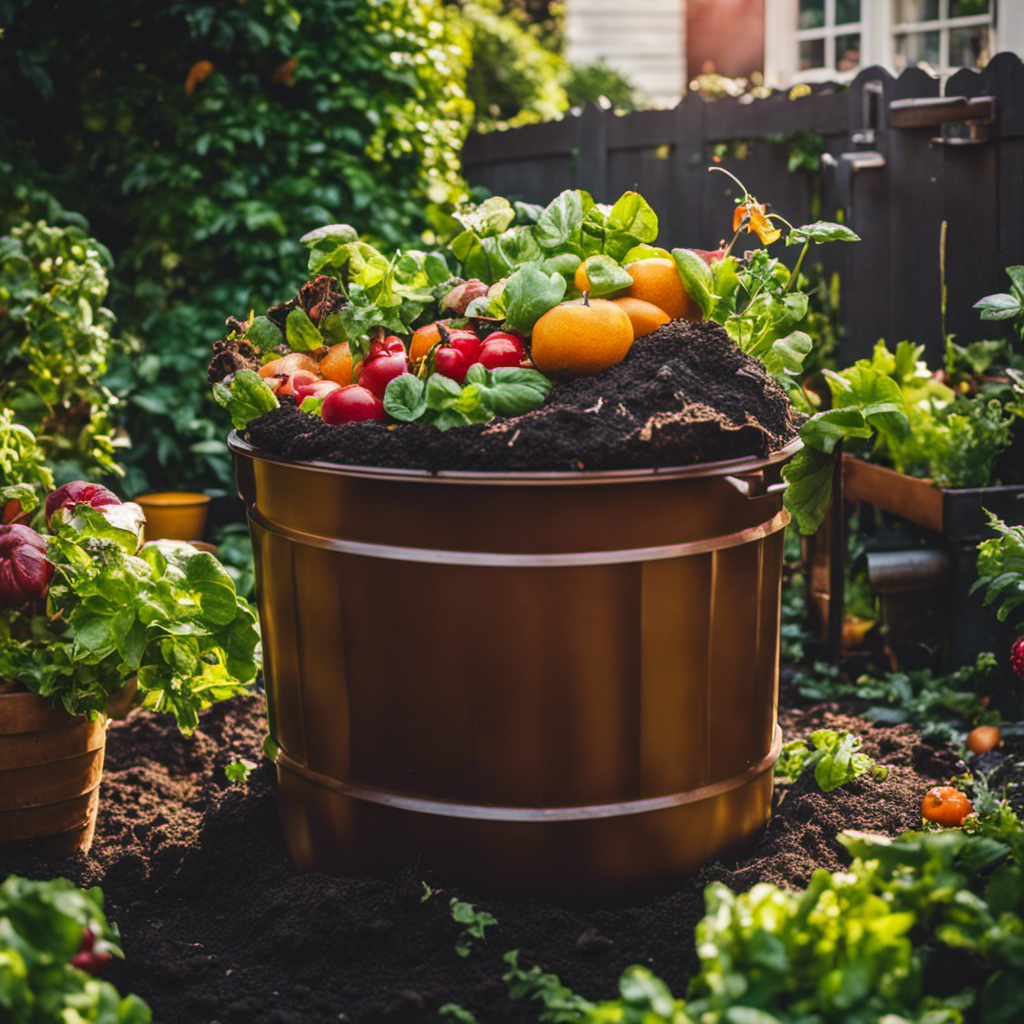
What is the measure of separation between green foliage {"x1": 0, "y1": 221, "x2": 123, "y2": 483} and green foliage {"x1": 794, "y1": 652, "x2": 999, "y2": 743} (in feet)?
8.18

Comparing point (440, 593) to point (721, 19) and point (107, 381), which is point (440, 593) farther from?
point (721, 19)

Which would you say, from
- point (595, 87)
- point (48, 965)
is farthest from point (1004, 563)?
point (595, 87)

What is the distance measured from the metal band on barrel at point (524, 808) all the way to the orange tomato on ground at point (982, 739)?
1052 millimetres

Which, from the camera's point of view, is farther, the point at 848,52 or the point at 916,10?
the point at 848,52

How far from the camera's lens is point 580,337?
1.91 m

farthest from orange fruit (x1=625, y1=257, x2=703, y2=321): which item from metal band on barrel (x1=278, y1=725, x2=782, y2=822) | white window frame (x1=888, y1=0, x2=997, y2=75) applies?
white window frame (x1=888, y1=0, x2=997, y2=75)

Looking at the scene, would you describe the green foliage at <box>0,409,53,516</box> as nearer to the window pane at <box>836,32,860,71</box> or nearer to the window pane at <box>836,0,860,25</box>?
the window pane at <box>836,32,860,71</box>

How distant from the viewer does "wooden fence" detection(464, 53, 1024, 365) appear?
3.80 meters

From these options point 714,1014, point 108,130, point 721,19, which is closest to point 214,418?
point 108,130

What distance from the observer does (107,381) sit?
4.15 metres

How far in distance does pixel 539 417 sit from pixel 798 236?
0.74 meters

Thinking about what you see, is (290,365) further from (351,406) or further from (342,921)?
(342,921)

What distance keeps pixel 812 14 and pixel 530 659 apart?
6393 millimetres

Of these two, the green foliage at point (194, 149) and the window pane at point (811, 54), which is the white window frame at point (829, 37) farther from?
the green foliage at point (194, 149)
